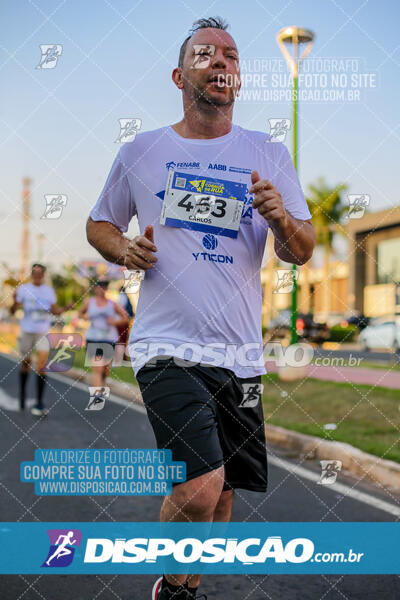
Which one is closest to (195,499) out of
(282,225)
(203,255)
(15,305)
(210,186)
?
(203,255)

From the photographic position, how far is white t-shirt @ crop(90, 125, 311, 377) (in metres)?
2.62

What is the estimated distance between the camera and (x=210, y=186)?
274 cm

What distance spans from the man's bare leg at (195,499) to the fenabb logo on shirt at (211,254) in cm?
75

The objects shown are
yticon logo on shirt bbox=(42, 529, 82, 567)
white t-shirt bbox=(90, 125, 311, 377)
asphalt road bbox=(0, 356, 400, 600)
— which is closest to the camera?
white t-shirt bbox=(90, 125, 311, 377)

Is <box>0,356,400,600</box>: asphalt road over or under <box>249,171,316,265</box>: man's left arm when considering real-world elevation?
under

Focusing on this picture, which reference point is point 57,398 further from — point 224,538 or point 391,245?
point 391,245

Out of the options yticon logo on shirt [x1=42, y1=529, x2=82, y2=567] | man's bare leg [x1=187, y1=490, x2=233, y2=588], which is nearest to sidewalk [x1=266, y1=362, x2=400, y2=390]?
yticon logo on shirt [x1=42, y1=529, x2=82, y2=567]

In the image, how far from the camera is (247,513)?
464 cm

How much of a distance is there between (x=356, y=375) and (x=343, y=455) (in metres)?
8.03

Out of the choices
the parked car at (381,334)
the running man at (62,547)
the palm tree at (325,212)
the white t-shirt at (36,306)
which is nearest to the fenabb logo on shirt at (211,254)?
the running man at (62,547)

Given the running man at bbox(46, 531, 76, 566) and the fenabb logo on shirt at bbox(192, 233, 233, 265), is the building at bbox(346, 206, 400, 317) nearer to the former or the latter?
the running man at bbox(46, 531, 76, 566)

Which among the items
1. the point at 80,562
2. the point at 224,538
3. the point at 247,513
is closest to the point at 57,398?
the point at 247,513

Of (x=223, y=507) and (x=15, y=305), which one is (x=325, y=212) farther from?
(x=223, y=507)

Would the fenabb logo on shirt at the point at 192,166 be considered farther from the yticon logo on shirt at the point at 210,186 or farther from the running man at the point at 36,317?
the running man at the point at 36,317
